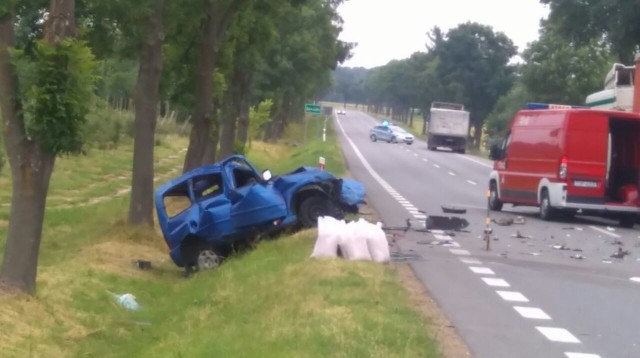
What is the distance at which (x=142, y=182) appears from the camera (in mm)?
23344

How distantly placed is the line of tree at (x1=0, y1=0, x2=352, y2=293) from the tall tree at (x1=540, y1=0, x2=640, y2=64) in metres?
9.18

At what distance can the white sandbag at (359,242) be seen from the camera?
16656mm

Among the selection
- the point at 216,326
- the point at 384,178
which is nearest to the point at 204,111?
the point at 216,326

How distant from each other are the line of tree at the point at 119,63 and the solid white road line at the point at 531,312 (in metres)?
5.29

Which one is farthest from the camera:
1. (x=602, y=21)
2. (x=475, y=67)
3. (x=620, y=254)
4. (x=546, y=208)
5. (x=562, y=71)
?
(x=475, y=67)

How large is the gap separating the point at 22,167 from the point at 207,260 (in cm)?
598

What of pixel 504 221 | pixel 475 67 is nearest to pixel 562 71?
pixel 475 67

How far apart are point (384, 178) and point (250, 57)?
1495cm

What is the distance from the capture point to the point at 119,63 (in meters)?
27.5

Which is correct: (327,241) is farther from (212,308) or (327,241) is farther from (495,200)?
(495,200)

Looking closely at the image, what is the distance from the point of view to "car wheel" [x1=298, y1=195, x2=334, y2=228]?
20188 millimetres

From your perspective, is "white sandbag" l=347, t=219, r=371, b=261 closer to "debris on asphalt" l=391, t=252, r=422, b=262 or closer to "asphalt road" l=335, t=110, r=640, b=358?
"asphalt road" l=335, t=110, r=640, b=358

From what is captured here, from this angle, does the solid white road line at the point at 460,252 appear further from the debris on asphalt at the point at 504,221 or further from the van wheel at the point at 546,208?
the van wheel at the point at 546,208

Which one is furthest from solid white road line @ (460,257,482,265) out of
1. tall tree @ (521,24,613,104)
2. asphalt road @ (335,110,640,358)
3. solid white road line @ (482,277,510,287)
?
tall tree @ (521,24,613,104)
